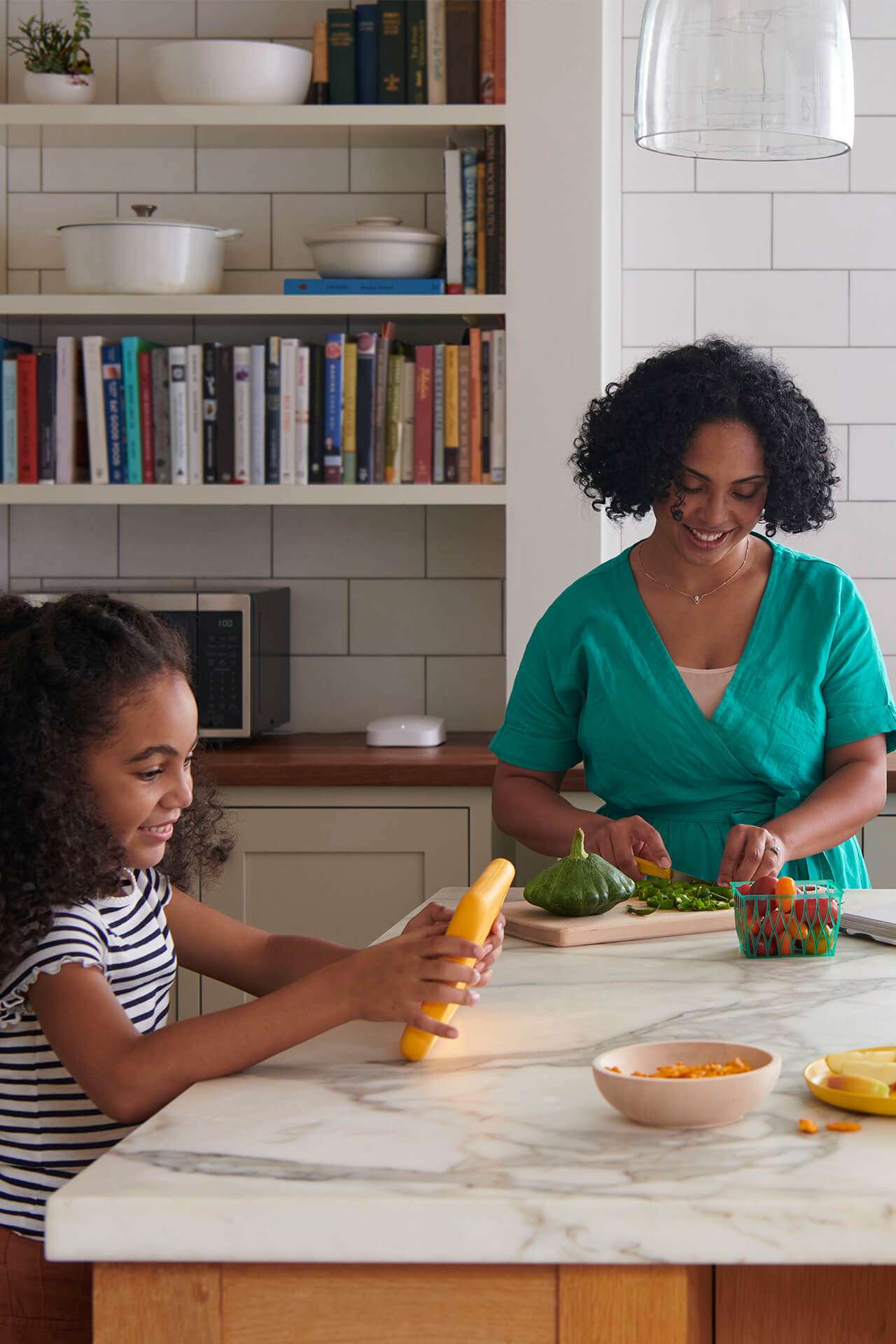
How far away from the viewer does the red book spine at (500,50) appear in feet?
9.79

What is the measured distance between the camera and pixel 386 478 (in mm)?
3072

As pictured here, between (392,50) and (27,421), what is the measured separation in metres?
1.10

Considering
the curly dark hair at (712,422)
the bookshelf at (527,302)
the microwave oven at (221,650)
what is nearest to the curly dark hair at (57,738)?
the curly dark hair at (712,422)

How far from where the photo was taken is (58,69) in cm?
310

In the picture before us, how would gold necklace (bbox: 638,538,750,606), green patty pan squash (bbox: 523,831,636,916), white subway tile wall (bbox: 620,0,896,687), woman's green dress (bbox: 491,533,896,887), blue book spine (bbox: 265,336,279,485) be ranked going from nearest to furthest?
green patty pan squash (bbox: 523,831,636,916), woman's green dress (bbox: 491,533,896,887), gold necklace (bbox: 638,538,750,606), blue book spine (bbox: 265,336,279,485), white subway tile wall (bbox: 620,0,896,687)

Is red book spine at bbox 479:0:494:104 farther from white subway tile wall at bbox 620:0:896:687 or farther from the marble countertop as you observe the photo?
the marble countertop

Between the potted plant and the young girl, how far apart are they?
6.76 ft

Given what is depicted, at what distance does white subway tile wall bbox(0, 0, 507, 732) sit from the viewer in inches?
129

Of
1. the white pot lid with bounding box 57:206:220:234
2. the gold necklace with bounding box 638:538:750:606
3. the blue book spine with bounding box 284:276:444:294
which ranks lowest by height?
the gold necklace with bounding box 638:538:750:606

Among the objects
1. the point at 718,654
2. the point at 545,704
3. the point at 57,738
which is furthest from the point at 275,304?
the point at 57,738

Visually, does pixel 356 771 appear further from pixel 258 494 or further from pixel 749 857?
pixel 749 857

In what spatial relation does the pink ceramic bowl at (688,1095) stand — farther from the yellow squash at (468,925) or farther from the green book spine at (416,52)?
the green book spine at (416,52)

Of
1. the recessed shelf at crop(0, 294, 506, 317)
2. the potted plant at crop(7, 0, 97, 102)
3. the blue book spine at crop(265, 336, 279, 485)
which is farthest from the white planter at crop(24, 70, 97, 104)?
the blue book spine at crop(265, 336, 279, 485)

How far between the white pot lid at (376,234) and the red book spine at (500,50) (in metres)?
0.32
